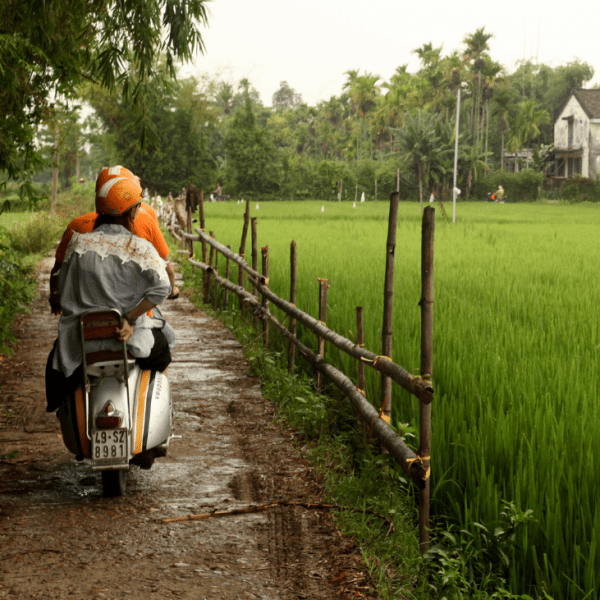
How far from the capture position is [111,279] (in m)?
3.91

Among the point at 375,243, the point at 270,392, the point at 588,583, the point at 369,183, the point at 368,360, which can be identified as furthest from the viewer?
the point at 369,183

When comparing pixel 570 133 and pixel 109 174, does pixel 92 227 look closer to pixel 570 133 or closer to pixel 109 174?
pixel 109 174

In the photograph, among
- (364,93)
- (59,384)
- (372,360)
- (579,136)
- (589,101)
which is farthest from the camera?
(364,93)

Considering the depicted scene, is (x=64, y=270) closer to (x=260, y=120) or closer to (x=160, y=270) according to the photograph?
(x=160, y=270)

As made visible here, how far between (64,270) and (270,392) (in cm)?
289

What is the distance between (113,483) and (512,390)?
7.50ft

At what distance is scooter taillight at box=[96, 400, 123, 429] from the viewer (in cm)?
383

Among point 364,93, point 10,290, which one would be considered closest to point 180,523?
point 10,290

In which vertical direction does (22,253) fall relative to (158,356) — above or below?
below

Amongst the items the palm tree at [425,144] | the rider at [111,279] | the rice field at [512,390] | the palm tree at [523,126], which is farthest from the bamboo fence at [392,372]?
the palm tree at [523,126]

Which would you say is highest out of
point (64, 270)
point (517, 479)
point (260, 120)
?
point (260, 120)

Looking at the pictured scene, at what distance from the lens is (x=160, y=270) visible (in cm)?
393

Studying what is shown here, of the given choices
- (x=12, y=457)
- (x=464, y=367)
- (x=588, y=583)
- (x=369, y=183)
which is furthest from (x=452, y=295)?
(x=369, y=183)

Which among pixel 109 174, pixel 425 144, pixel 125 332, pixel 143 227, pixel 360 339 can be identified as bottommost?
pixel 360 339
